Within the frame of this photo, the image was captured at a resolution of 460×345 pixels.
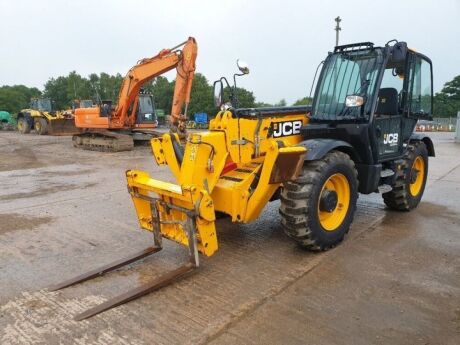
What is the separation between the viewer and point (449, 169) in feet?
33.8

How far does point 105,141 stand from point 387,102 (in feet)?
39.6

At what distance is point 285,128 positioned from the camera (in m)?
4.92

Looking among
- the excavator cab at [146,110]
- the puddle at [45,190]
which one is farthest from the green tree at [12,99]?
the puddle at [45,190]

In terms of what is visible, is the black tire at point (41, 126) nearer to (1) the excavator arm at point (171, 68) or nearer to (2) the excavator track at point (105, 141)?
(2) the excavator track at point (105, 141)

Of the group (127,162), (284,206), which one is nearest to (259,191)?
(284,206)

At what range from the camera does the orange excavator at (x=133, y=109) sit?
1292 cm

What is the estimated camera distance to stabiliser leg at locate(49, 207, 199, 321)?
3275 mm

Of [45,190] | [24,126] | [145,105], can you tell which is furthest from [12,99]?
[45,190]

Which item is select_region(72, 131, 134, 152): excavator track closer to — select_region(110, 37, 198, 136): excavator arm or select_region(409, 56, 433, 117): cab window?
select_region(110, 37, 198, 136): excavator arm

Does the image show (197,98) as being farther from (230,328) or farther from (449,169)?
(230,328)

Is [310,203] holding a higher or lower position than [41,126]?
lower

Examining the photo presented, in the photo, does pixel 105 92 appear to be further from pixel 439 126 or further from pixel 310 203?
pixel 310 203

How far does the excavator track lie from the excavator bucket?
739 centimetres

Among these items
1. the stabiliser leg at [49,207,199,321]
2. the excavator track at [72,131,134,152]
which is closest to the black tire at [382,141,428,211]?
the stabiliser leg at [49,207,199,321]
